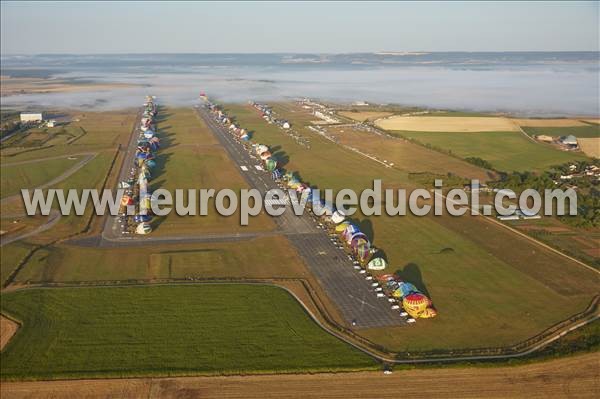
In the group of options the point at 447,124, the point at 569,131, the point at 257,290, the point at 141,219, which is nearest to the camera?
the point at 257,290

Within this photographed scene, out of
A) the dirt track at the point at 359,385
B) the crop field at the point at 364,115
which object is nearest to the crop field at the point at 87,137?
the crop field at the point at 364,115

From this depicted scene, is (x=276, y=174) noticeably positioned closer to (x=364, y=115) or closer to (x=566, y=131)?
(x=364, y=115)

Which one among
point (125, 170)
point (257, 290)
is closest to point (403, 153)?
point (125, 170)

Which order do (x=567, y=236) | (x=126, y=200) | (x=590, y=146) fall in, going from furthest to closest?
(x=590, y=146), (x=126, y=200), (x=567, y=236)

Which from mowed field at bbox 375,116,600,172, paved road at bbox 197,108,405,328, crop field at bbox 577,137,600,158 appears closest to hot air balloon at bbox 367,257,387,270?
paved road at bbox 197,108,405,328

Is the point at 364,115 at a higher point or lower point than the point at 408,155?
higher

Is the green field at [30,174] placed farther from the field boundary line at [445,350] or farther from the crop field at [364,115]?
the crop field at [364,115]

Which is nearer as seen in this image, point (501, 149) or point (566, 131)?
point (501, 149)

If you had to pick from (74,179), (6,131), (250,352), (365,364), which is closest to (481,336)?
(365,364)

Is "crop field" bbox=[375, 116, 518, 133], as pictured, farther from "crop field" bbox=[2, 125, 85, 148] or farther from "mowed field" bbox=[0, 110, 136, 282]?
"crop field" bbox=[2, 125, 85, 148]
